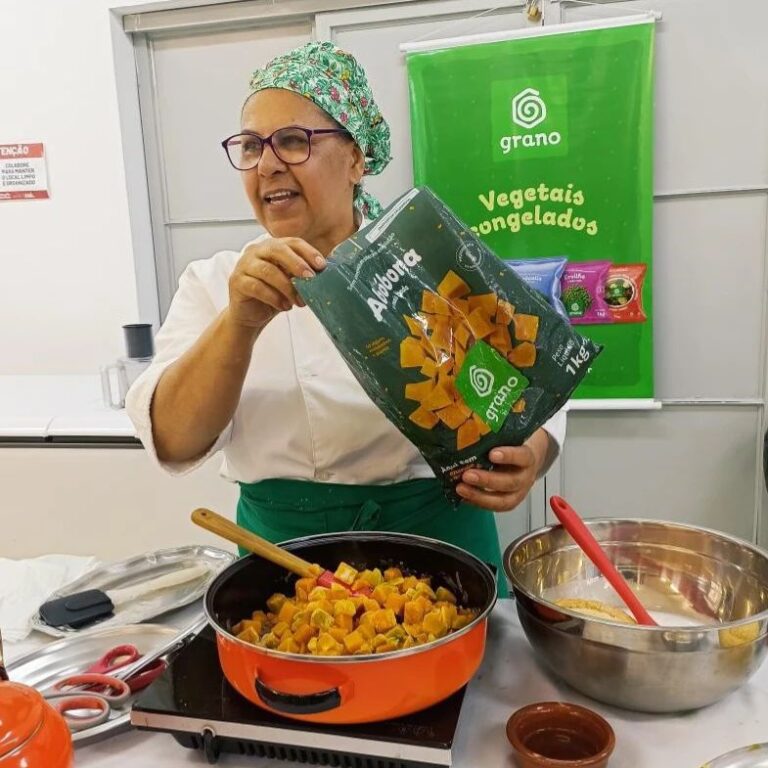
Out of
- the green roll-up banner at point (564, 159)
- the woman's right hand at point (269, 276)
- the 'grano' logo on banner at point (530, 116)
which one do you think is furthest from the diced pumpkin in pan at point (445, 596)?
the 'grano' logo on banner at point (530, 116)

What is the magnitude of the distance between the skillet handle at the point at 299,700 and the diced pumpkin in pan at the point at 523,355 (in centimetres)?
42

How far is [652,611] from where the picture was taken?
938 millimetres

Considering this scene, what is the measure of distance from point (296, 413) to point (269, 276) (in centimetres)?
36

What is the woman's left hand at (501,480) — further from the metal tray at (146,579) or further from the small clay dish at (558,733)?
the metal tray at (146,579)

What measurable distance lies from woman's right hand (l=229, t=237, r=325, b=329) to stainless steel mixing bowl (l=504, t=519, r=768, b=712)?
0.43 metres

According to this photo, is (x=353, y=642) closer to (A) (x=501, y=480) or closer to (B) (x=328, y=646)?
(B) (x=328, y=646)

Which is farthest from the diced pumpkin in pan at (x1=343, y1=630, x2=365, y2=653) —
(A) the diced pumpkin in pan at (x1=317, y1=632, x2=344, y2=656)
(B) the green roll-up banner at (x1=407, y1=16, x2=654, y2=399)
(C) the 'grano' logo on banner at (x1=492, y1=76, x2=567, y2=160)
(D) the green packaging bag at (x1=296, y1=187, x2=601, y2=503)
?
(C) the 'grano' logo on banner at (x1=492, y1=76, x2=567, y2=160)

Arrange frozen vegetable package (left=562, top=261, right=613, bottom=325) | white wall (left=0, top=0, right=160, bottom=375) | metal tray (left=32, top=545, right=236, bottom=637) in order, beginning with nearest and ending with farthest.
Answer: metal tray (left=32, top=545, right=236, bottom=637), frozen vegetable package (left=562, top=261, right=613, bottom=325), white wall (left=0, top=0, right=160, bottom=375)

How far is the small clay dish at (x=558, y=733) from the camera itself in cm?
68

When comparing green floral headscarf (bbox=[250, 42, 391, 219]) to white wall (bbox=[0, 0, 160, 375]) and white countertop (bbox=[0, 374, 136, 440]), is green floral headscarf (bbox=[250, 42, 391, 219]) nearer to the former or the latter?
white countertop (bbox=[0, 374, 136, 440])

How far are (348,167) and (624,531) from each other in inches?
27.4

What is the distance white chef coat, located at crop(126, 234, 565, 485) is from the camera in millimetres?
1147

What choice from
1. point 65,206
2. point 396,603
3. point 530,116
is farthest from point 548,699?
point 65,206

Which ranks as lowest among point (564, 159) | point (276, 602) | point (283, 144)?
point (276, 602)
